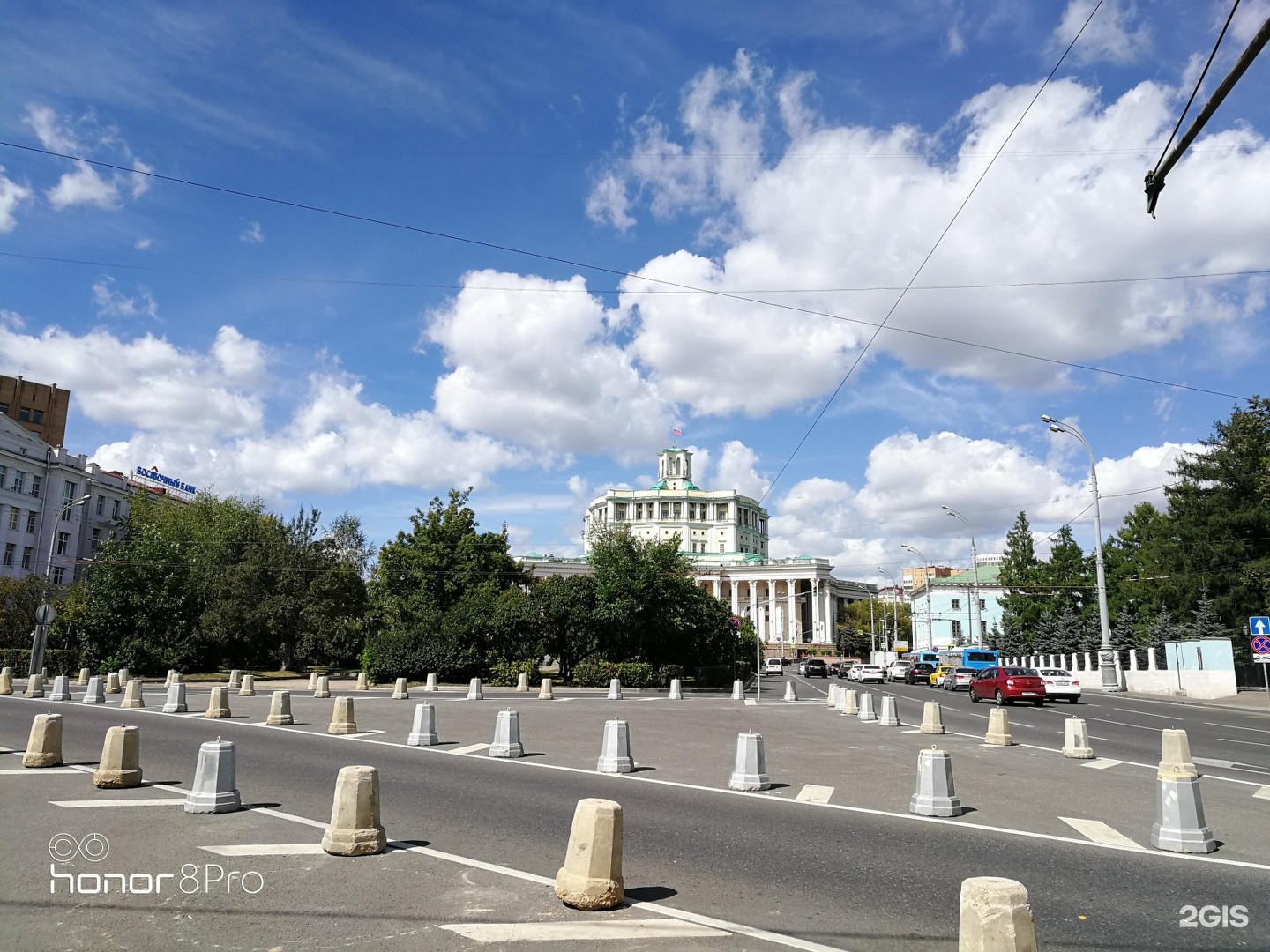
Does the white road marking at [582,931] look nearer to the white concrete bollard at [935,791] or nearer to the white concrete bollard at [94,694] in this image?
the white concrete bollard at [935,791]

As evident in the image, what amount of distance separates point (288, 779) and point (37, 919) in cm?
600

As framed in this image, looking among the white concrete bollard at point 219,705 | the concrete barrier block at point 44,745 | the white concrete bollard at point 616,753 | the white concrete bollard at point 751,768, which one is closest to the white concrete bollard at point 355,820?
the white concrete bollard at point 751,768

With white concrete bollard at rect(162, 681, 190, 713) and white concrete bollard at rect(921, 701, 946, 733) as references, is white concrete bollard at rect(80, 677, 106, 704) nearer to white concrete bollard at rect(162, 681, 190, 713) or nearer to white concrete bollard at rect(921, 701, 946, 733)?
white concrete bollard at rect(162, 681, 190, 713)

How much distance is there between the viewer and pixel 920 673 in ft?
199

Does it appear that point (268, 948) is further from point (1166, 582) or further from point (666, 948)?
point (1166, 582)

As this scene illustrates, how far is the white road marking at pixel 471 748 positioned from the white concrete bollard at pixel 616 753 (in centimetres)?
331

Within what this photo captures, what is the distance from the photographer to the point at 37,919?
19.6ft

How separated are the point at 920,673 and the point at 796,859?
56.6 metres

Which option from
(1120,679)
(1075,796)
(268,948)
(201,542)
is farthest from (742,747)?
(201,542)

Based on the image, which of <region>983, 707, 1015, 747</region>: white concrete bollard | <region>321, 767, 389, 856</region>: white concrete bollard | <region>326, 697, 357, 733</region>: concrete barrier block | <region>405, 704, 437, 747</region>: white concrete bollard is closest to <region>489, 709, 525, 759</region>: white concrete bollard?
<region>405, 704, 437, 747</region>: white concrete bollard

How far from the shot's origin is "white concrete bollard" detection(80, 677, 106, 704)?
2652 cm

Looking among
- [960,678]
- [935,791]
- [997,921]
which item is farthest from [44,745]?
[960,678]

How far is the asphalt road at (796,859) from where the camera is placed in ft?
20.0

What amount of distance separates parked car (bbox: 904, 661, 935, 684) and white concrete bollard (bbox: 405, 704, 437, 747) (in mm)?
49516
